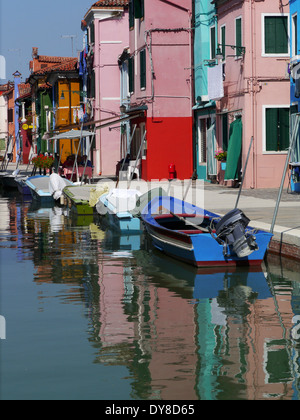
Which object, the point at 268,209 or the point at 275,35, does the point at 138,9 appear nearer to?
the point at 275,35

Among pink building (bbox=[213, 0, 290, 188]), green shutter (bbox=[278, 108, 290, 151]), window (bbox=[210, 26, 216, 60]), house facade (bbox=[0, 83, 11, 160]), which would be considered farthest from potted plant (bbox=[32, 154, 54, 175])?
house facade (bbox=[0, 83, 11, 160])

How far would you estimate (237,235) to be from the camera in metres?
13.9

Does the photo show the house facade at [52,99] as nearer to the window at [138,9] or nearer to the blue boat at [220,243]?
the window at [138,9]

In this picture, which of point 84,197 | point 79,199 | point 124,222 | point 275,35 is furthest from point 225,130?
point 124,222

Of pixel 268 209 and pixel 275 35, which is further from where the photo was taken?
pixel 275 35

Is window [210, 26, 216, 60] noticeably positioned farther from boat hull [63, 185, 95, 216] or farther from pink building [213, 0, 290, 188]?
boat hull [63, 185, 95, 216]

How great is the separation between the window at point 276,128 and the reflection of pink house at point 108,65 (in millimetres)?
18559

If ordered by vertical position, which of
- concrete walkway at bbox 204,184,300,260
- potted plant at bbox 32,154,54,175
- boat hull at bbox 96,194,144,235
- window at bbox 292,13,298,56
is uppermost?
window at bbox 292,13,298,56

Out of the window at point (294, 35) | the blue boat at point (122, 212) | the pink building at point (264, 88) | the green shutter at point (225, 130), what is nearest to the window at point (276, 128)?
the pink building at point (264, 88)

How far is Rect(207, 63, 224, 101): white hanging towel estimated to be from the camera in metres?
30.9

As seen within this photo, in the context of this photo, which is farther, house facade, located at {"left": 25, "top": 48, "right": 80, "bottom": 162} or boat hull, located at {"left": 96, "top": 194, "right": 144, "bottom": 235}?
house facade, located at {"left": 25, "top": 48, "right": 80, "bottom": 162}

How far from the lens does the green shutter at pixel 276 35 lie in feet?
94.8

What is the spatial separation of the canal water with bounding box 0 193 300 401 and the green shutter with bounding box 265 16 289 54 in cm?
1376

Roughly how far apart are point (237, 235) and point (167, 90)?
22.8 metres
